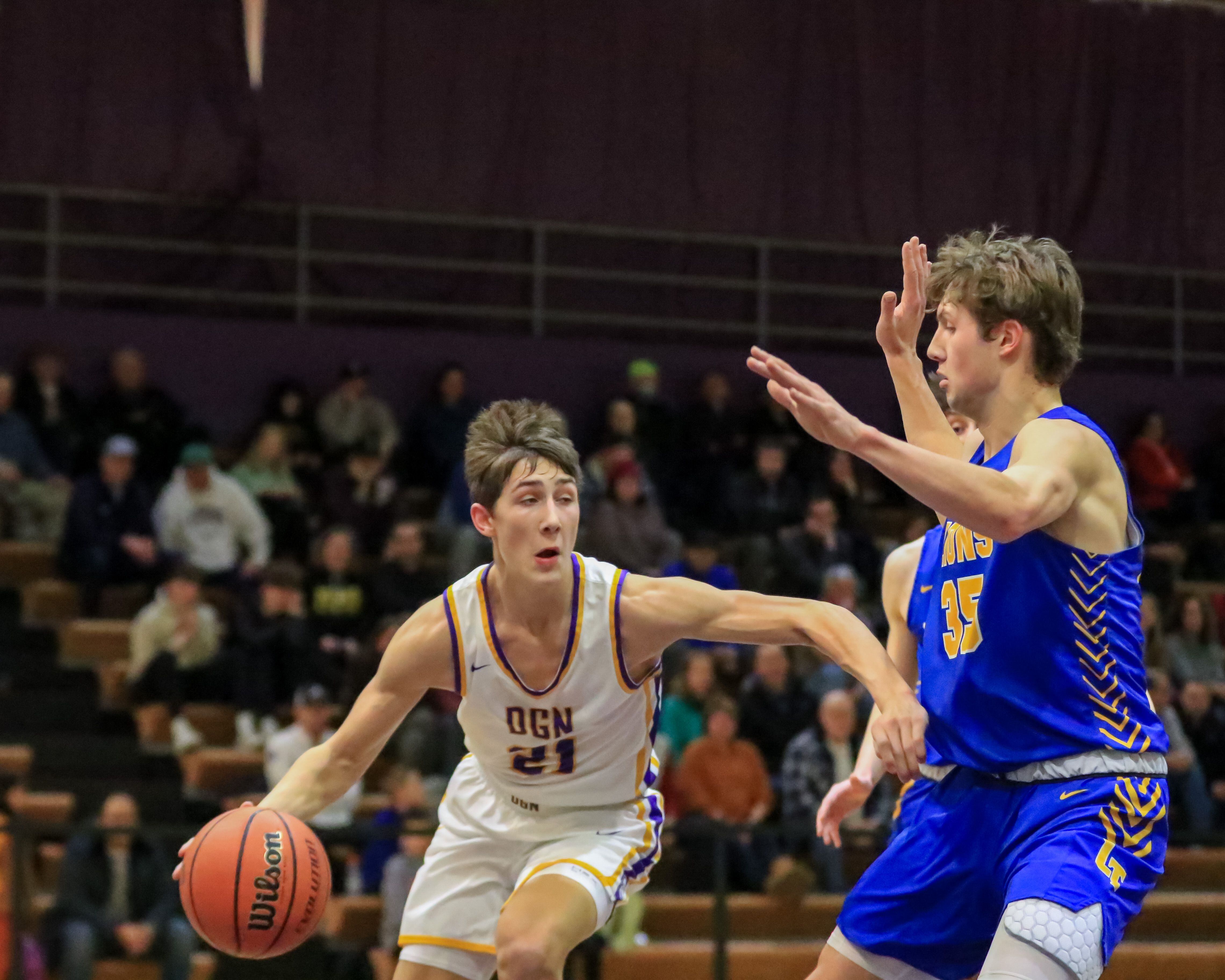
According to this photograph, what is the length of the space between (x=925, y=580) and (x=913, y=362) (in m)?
0.64

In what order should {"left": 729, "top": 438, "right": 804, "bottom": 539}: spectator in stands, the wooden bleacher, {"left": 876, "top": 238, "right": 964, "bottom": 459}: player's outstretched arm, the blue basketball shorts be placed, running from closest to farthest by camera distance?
the blue basketball shorts, {"left": 876, "top": 238, "right": 964, "bottom": 459}: player's outstretched arm, the wooden bleacher, {"left": 729, "top": 438, "right": 804, "bottom": 539}: spectator in stands

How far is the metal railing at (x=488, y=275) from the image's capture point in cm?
1367

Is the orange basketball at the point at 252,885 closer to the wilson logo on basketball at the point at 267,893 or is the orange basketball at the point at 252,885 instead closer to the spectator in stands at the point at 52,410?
the wilson logo on basketball at the point at 267,893

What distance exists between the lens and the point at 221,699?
1031 cm

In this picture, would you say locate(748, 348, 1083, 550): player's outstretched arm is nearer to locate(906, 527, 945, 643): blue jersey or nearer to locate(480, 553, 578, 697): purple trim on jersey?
locate(906, 527, 945, 643): blue jersey

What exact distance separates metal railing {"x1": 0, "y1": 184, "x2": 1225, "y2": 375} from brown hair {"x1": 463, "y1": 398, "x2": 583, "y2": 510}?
27.0 feet

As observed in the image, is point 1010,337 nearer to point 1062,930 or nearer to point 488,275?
point 1062,930

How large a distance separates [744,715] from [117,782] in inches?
148

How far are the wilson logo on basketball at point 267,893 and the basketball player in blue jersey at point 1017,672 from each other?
4.75 feet

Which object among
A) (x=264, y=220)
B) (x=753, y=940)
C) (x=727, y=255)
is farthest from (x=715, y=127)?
(x=753, y=940)

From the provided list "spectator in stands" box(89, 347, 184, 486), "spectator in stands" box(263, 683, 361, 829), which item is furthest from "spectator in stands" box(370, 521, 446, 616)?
"spectator in stands" box(89, 347, 184, 486)

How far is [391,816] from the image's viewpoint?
28.3ft

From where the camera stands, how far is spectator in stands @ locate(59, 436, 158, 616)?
11.0m

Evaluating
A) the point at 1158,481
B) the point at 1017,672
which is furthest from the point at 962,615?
the point at 1158,481
